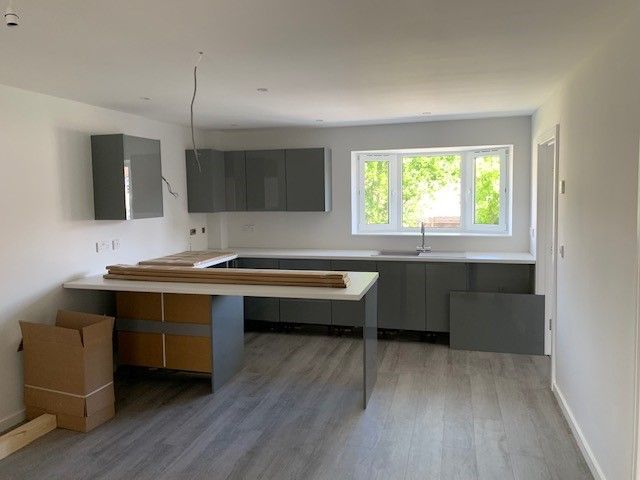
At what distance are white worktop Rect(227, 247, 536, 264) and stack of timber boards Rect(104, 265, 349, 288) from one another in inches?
65.2

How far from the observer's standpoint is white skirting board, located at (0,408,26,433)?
350 cm

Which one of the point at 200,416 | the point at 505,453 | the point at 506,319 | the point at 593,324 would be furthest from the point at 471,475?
the point at 506,319

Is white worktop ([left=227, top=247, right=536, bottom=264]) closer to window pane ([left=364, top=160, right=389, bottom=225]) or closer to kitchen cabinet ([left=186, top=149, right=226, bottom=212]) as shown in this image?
window pane ([left=364, top=160, right=389, bottom=225])

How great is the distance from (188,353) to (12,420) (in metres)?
1.26

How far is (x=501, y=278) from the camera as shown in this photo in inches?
198

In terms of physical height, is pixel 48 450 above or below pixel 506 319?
below

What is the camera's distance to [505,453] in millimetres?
3074

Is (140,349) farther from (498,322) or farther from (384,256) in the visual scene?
(498,322)

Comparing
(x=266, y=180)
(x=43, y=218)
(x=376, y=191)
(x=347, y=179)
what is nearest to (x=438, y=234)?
(x=376, y=191)

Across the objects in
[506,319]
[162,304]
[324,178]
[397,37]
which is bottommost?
[506,319]

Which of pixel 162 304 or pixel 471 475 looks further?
pixel 162 304

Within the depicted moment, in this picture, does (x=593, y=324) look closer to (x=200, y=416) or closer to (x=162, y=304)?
(x=200, y=416)

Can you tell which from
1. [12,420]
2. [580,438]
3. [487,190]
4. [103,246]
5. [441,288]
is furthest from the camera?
[487,190]

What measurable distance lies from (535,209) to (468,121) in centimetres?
124
